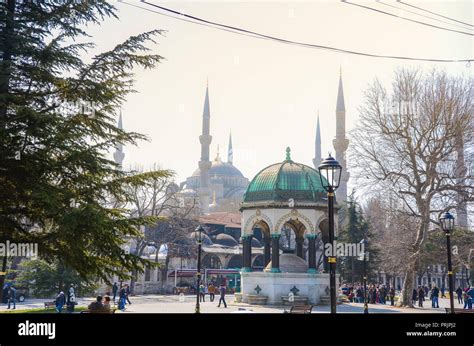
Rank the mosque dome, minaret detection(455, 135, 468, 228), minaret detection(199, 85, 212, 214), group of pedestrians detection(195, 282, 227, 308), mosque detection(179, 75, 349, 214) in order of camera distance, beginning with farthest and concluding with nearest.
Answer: the mosque dome < minaret detection(199, 85, 212, 214) < mosque detection(179, 75, 349, 214) < minaret detection(455, 135, 468, 228) < group of pedestrians detection(195, 282, 227, 308)

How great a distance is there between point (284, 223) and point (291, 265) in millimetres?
2267

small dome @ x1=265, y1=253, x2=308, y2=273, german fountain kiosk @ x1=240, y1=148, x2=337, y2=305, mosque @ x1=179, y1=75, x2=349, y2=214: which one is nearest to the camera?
german fountain kiosk @ x1=240, y1=148, x2=337, y2=305

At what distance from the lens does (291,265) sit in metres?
28.9

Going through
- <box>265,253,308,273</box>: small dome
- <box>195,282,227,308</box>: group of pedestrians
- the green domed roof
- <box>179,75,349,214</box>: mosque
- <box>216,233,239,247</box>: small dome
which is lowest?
<box>195,282,227,308</box>: group of pedestrians

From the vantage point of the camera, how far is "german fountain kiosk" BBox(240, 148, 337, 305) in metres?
27.4

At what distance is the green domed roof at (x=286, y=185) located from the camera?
2850 cm

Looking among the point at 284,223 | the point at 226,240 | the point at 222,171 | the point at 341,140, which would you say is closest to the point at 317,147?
the point at 222,171

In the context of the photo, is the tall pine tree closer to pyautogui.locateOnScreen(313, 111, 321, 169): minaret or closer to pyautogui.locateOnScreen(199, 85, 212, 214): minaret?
pyautogui.locateOnScreen(199, 85, 212, 214): minaret

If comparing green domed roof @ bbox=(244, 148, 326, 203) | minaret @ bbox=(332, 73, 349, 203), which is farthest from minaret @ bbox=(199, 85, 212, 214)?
green domed roof @ bbox=(244, 148, 326, 203)

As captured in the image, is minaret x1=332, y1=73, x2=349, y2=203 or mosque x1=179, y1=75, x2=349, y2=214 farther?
mosque x1=179, y1=75, x2=349, y2=214

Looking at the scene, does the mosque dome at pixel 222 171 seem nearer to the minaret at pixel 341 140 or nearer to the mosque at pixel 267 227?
the mosque at pixel 267 227
